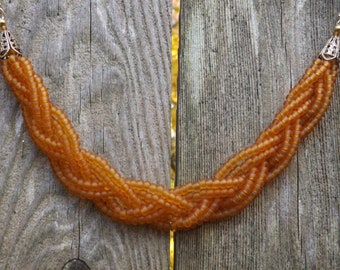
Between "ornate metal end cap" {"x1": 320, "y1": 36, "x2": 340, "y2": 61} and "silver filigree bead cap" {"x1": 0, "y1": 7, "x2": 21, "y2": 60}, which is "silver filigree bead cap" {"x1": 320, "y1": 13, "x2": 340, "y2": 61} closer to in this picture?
"ornate metal end cap" {"x1": 320, "y1": 36, "x2": 340, "y2": 61}

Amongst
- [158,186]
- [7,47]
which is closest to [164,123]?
[158,186]

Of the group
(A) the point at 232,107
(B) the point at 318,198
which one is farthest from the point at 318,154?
(A) the point at 232,107

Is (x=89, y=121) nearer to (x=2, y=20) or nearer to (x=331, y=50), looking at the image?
(x=2, y=20)

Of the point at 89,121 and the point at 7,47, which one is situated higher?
the point at 7,47

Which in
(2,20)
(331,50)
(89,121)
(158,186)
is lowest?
(158,186)

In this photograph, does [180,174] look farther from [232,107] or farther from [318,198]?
[318,198]

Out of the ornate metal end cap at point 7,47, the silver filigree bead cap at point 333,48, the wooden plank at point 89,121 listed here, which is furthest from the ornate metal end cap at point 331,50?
the ornate metal end cap at point 7,47
